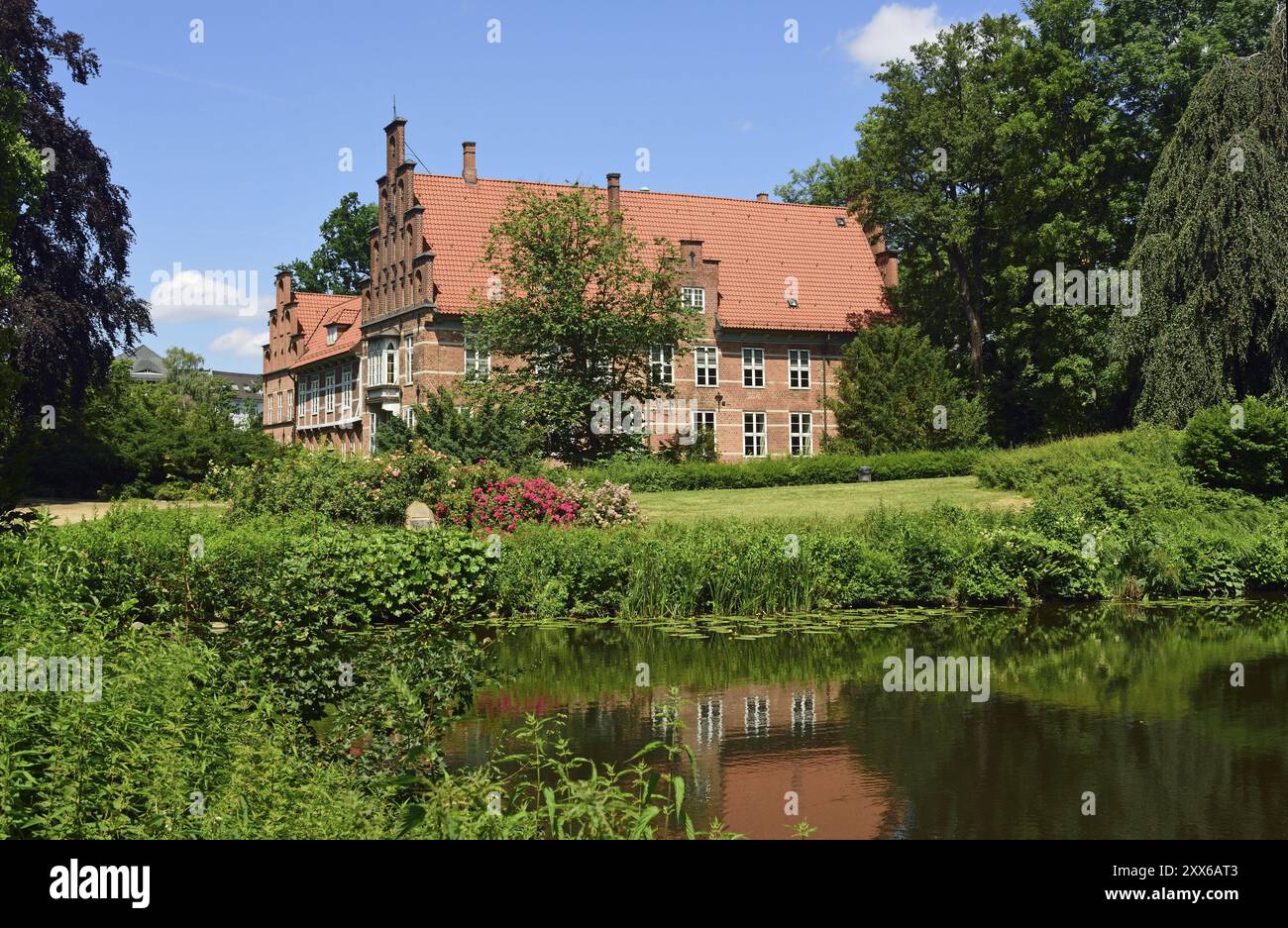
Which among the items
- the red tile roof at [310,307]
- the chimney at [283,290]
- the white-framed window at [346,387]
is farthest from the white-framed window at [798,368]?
the chimney at [283,290]

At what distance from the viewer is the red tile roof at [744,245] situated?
46688 millimetres

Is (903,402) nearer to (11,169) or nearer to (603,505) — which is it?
(603,505)

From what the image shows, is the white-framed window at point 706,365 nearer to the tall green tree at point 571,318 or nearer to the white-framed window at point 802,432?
the white-framed window at point 802,432

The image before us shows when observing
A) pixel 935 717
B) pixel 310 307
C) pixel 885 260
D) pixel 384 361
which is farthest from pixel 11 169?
pixel 885 260

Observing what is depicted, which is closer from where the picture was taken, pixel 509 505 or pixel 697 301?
pixel 509 505

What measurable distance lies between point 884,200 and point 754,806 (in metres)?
→ 37.2

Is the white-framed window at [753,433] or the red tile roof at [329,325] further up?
the red tile roof at [329,325]

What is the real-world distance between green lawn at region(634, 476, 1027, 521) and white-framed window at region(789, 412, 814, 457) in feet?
50.9

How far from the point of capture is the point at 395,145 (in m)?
46.0

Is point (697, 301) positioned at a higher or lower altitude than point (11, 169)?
lower

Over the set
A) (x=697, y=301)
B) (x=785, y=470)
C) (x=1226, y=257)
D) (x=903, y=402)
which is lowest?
(x=785, y=470)

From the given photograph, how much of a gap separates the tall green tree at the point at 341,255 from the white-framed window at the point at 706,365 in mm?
27649

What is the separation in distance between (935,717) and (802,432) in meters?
38.9

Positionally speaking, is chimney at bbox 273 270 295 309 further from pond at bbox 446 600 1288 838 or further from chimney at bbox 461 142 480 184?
pond at bbox 446 600 1288 838
